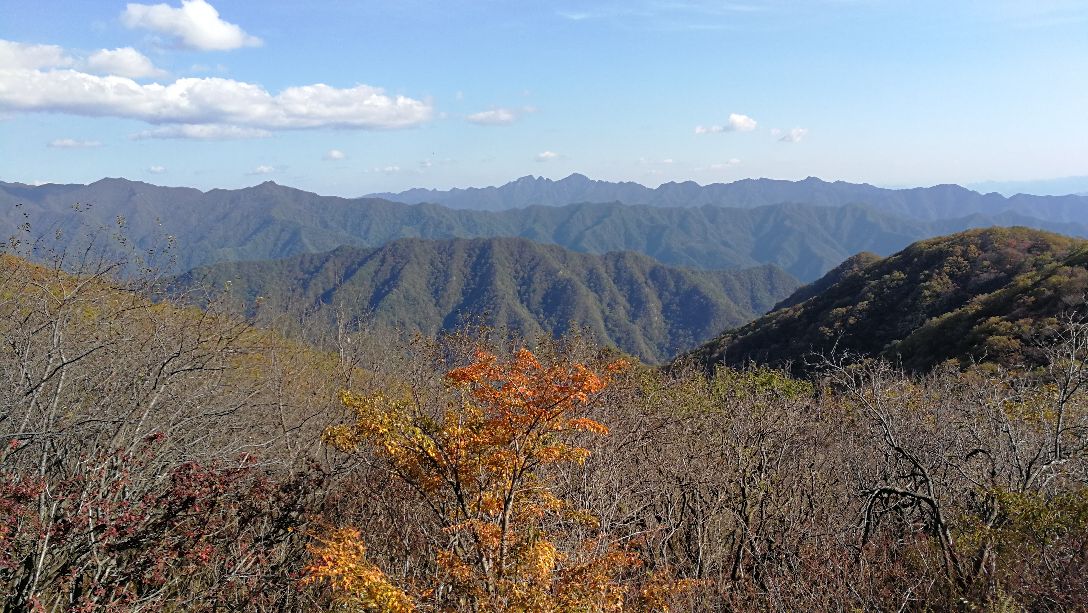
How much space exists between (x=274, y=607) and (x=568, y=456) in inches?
223

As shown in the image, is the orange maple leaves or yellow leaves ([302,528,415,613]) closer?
yellow leaves ([302,528,415,613])

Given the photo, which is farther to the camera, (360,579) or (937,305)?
(937,305)

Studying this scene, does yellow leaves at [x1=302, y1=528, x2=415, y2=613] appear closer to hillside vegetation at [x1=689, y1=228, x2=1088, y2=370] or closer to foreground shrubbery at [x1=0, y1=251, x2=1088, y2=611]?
foreground shrubbery at [x1=0, y1=251, x2=1088, y2=611]

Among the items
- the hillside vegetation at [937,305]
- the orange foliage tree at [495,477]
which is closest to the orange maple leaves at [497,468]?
the orange foliage tree at [495,477]

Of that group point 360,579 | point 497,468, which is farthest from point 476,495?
point 360,579

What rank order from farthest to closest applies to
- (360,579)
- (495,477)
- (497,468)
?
(495,477)
(497,468)
(360,579)

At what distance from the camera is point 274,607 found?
10.5 metres

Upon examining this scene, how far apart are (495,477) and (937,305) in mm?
70025

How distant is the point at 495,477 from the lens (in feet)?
28.4

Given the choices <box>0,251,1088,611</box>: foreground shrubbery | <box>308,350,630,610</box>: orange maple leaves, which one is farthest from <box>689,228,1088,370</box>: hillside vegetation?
<box>308,350,630,610</box>: orange maple leaves

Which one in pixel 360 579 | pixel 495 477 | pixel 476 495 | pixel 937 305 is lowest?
pixel 937 305

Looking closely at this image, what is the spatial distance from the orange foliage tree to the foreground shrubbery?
4 cm

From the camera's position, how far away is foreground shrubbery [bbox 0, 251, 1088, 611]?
313 inches

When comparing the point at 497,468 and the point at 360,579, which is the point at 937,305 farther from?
the point at 360,579
